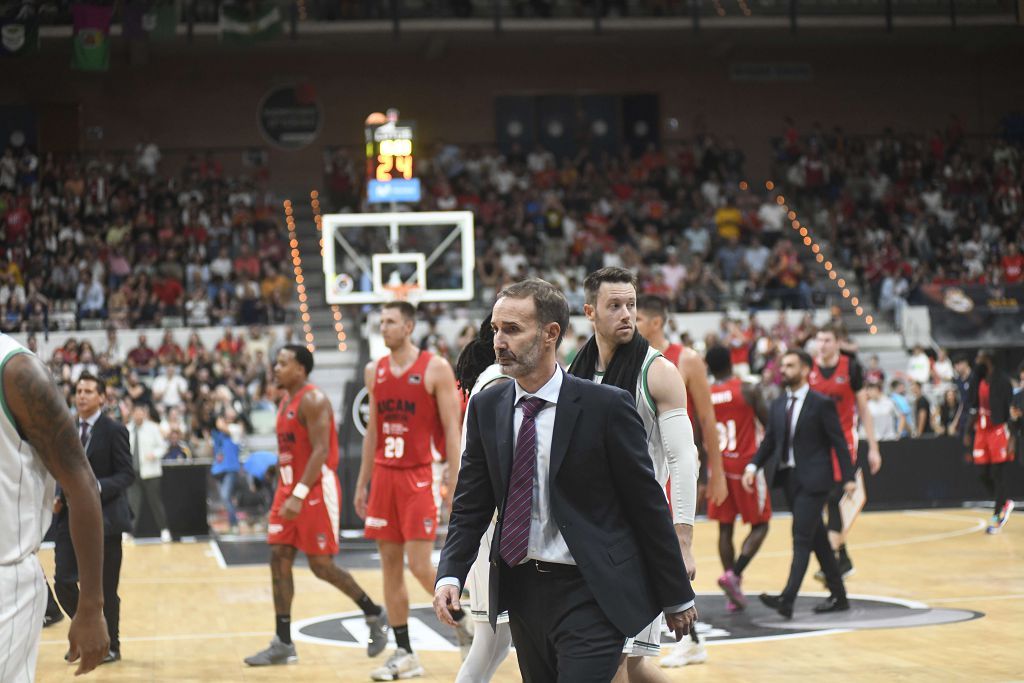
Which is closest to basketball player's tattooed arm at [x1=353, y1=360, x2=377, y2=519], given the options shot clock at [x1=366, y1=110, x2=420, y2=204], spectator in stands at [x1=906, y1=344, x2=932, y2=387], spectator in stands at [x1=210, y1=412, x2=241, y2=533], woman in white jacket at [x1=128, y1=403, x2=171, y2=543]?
spectator in stands at [x1=210, y1=412, x2=241, y2=533]

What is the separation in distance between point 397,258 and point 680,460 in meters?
12.8

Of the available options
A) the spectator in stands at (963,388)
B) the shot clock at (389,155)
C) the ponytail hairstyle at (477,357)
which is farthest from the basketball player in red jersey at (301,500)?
the spectator in stands at (963,388)

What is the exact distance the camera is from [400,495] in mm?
8125

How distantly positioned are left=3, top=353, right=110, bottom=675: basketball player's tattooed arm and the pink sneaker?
22.3 feet

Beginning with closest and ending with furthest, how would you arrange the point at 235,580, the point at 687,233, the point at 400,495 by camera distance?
the point at 400,495 < the point at 235,580 < the point at 687,233

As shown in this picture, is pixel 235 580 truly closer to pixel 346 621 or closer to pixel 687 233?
pixel 346 621

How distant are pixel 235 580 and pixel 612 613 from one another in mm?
9531

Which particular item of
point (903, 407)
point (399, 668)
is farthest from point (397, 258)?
point (399, 668)

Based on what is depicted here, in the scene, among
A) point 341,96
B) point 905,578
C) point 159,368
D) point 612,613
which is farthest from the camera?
point 341,96

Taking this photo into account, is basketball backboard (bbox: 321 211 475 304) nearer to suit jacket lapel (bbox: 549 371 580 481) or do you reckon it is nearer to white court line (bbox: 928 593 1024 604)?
white court line (bbox: 928 593 1024 604)

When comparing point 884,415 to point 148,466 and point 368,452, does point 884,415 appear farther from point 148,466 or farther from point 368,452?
point 368,452

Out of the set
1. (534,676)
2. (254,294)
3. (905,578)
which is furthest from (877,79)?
(534,676)

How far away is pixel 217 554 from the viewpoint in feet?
50.9

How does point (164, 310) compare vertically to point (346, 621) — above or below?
above
